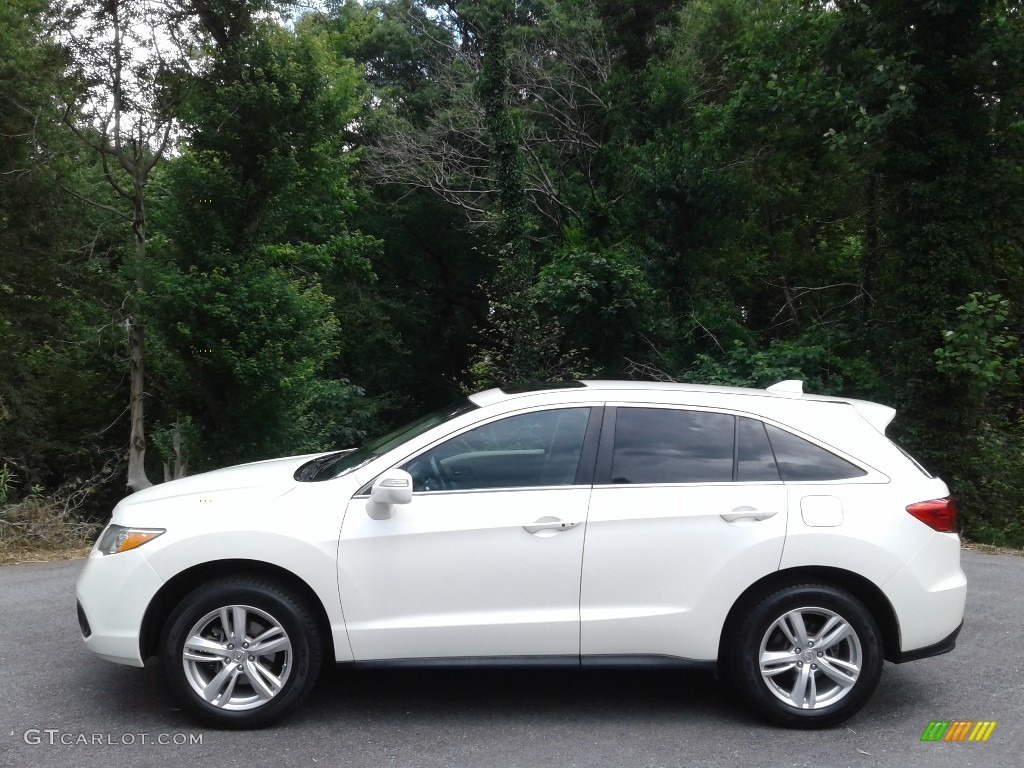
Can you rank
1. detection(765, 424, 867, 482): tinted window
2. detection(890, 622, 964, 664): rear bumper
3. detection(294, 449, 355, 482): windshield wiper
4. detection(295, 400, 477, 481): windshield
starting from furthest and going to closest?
detection(294, 449, 355, 482): windshield wiper < detection(295, 400, 477, 481): windshield < detection(765, 424, 867, 482): tinted window < detection(890, 622, 964, 664): rear bumper

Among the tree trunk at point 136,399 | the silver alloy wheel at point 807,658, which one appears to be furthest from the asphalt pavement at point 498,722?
the tree trunk at point 136,399

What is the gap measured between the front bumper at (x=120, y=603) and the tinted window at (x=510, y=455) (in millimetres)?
1377

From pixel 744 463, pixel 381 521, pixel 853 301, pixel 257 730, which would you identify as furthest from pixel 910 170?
pixel 257 730

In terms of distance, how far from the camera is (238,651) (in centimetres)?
445

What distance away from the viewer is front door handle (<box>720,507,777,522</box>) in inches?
180

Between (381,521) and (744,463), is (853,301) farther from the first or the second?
(381,521)

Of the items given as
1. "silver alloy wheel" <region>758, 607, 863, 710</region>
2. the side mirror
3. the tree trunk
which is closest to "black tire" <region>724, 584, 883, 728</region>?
"silver alloy wheel" <region>758, 607, 863, 710</region>

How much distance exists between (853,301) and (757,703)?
14.0 meters

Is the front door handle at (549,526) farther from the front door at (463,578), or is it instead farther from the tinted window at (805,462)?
the tinted window at (805,462)

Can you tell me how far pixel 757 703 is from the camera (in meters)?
4.56

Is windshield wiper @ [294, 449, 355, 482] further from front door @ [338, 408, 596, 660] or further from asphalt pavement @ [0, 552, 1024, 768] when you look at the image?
asphalt pavement @ [0, 552, 1024, 768]

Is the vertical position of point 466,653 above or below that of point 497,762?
above

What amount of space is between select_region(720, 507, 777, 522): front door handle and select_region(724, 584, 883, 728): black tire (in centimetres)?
38

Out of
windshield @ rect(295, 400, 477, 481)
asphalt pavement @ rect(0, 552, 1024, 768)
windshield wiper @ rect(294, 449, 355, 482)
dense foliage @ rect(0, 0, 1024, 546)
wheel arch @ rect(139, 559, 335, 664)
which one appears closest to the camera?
asphalt pavement @ rect(0, 552, 1024, 768)
